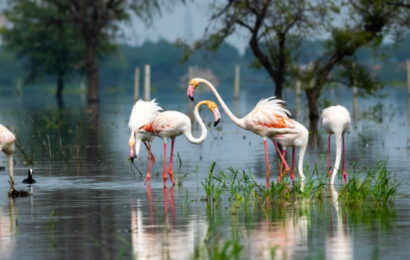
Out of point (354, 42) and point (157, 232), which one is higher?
point (354, 42)

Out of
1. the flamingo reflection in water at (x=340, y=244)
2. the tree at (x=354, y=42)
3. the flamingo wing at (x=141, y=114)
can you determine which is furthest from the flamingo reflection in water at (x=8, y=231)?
the tree at (x=354, y=42)

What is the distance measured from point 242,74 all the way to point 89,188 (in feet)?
433

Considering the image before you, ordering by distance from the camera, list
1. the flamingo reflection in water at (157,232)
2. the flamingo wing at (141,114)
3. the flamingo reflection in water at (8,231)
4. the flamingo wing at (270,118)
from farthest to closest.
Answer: the flamingo wing at (141,114), the flamingo wing at (270,118), the flamingo reflection in water at (8,231), the flamingo reflection in water at (157,232)

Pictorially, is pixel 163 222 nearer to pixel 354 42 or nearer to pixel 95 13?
pixel 354 42

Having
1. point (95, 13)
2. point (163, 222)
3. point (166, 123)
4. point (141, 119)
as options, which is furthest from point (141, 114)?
point (95, 13)

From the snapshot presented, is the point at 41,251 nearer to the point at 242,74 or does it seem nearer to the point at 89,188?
the point at 89,188

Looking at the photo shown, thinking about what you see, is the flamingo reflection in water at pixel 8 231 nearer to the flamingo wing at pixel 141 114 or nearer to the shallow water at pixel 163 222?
the shallow water at pixel 163 222

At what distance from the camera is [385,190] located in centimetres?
852

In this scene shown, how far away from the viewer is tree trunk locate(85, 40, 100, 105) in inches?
1735

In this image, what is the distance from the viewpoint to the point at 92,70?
44844 millimetres

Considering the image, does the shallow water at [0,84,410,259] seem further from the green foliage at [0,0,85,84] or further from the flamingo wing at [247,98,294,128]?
the green foliage at [0,0,85,84]

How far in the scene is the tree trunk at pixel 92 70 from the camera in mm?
44062

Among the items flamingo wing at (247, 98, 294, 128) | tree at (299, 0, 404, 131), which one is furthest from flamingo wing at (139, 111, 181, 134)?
tree at (299, 0, 404, 131)

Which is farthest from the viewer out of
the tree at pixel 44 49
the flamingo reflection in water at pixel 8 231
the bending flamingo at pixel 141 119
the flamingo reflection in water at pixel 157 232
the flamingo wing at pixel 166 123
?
the tree at pixel 44 49
